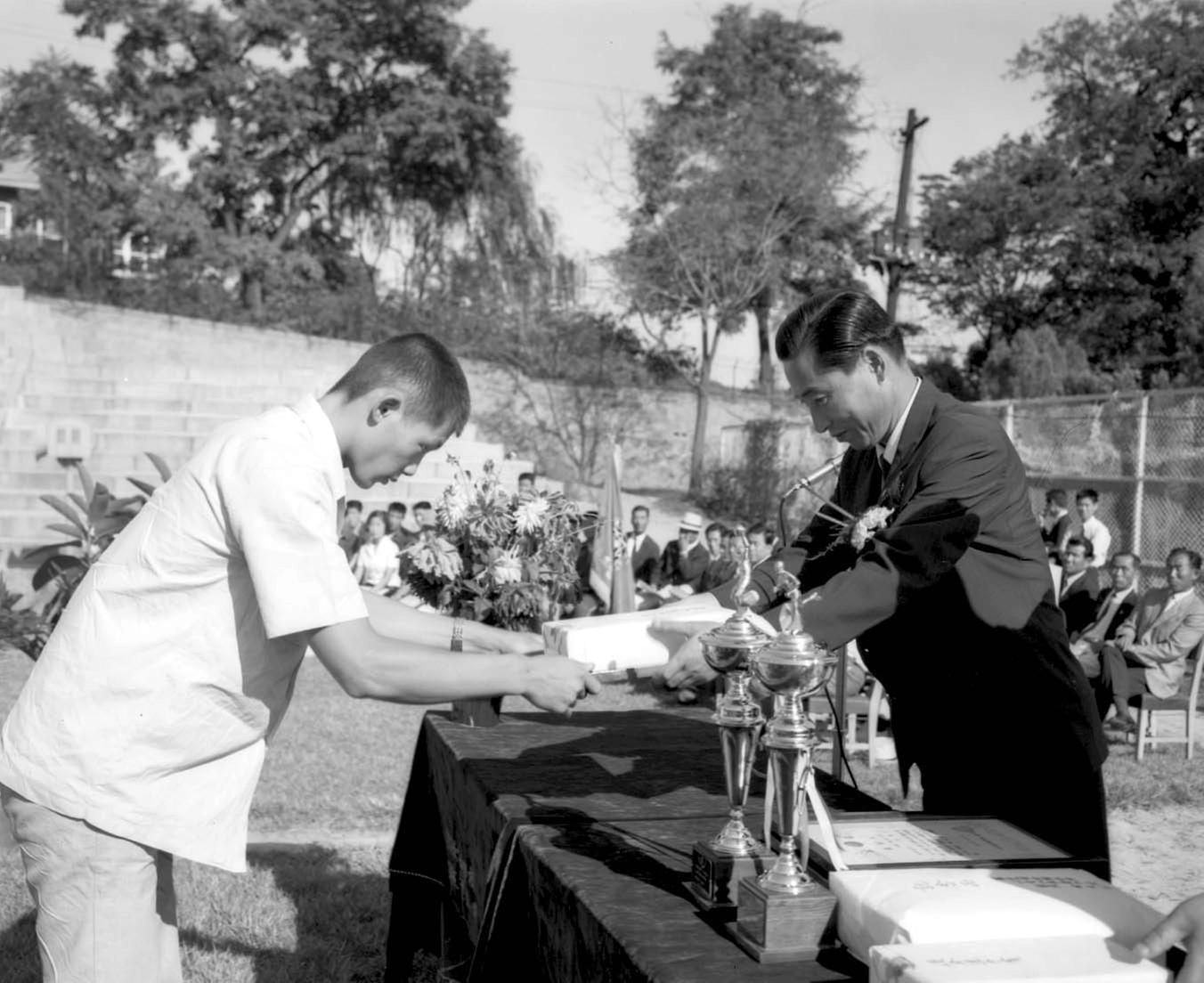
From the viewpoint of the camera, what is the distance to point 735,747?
2143 millimetres

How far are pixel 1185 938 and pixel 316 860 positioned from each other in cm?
421

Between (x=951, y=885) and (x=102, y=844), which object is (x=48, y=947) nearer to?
(x=102, y=844)

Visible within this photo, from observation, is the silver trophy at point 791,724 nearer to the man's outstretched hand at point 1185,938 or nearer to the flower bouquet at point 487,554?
the man's outstretched hand at point 1185,938

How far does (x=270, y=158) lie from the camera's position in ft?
80.3

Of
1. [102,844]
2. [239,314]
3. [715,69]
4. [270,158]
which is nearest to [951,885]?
[102,844]

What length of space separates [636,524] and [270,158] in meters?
15.2

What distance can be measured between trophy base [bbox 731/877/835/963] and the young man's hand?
0.64 m

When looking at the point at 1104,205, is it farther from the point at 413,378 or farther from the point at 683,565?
the point at 413,378

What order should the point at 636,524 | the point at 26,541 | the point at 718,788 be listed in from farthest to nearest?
the point at 26,541 → the point at 636,524 → the point at 718,788

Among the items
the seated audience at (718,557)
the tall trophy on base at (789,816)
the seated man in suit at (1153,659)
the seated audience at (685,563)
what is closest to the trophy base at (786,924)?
the tall trophy on base at (789,816)

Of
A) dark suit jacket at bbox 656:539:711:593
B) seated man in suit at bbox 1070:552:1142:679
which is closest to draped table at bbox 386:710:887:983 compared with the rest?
seated man in suit at bbox 1070:552:1142:679

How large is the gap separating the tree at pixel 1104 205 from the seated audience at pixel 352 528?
17087mm

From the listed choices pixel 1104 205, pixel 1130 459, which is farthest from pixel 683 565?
pixel 1104 205

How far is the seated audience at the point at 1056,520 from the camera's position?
449 inches
